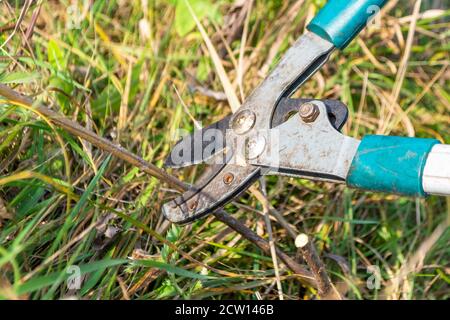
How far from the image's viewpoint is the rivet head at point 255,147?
165 centimetres

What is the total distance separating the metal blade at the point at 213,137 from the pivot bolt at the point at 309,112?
3cm

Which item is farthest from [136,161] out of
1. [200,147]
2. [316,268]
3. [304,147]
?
[316,268]

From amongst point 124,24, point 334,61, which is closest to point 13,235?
point 124,24

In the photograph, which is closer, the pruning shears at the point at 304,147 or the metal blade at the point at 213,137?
the pruning shears at the point at 304,147

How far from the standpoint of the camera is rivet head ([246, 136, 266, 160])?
165cm

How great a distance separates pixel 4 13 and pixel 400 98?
1.21 meters

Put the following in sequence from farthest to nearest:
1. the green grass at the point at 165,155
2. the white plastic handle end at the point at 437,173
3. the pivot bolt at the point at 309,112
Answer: the green grass at the point at 165,155
the pivot bolt at the point at 309,112
the white plastic handle end at the point at 437,173

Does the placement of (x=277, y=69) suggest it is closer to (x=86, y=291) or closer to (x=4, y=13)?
(x=86, y=291)

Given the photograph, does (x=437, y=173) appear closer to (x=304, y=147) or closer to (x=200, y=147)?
(x=304, y=147)

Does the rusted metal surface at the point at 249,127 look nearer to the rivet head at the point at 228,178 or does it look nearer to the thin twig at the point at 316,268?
the rivet head at the point at 228,178

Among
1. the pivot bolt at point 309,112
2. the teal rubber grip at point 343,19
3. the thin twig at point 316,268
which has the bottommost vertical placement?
the thin twig at point 316,268

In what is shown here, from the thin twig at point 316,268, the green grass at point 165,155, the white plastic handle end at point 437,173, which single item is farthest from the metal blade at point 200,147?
the white plastic handle end at point 437,173

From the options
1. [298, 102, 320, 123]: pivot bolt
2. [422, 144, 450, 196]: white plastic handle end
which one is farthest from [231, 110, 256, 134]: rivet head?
[422, 144, 450, 196]: white plastic handle end

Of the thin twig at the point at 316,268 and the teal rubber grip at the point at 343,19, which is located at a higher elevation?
the teal rubber grip at the point at 343,19
